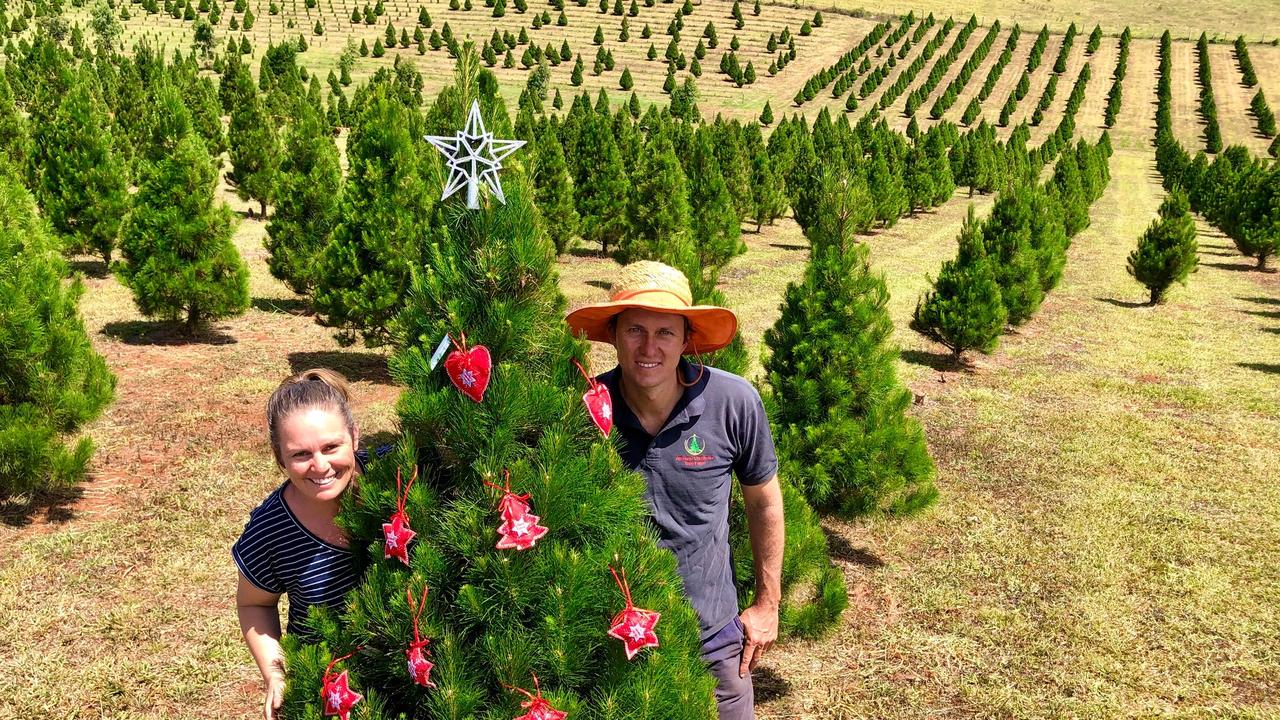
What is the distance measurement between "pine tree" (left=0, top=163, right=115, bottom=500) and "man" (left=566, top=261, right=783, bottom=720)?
5.62 m

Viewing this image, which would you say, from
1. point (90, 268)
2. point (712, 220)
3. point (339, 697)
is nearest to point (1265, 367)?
point (712, 220)

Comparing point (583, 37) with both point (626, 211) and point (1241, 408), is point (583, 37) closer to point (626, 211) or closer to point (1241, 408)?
point (626, 211)

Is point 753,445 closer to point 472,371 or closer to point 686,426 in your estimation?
point 686,426

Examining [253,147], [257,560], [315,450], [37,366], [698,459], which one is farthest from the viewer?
[253,147]

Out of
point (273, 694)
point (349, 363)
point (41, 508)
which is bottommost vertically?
point (349, 363)

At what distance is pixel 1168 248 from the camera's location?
59.4 feet

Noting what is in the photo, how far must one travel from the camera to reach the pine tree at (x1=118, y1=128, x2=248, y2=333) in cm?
1136

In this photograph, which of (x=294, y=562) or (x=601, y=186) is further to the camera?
(x=601, y=186)

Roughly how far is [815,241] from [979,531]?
11.9 feet

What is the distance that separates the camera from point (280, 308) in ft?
48.2

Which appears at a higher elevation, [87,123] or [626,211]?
[87,123]

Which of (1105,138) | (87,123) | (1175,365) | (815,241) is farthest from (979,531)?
(1105,138)

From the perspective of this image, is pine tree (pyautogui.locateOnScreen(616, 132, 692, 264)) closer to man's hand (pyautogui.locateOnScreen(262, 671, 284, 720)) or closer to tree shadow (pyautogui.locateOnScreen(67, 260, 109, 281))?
tree shadow (pyautogui.locateOnScreen(67, 260, 109, 281))

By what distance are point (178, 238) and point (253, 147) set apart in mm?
10334
